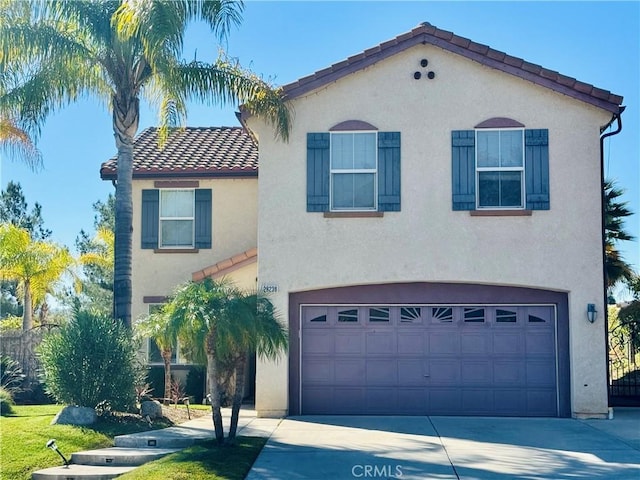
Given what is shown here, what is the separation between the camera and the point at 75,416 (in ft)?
43.3

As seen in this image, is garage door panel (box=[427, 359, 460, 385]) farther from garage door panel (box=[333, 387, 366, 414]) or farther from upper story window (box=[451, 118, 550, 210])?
upper story window (box=[451, 118, 550, 210])

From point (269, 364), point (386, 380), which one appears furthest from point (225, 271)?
point (386, 380)

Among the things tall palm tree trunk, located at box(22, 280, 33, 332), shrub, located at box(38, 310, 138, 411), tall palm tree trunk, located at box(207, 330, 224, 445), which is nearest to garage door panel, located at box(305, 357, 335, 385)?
shrub, located at box(38, 310, 138, 411)

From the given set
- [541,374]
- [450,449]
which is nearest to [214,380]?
[450,449]

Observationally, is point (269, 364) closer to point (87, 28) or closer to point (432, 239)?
point (432, 239)

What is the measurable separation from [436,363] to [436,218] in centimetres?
297

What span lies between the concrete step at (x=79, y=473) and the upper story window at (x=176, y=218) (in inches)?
355

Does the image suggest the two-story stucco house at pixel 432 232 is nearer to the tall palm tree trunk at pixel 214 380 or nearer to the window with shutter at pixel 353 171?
the window with shutter at pixel 353 171

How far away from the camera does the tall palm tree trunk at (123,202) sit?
1520 cm

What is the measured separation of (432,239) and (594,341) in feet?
12.5

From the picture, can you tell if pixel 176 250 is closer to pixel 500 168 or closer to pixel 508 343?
pixel 500 168

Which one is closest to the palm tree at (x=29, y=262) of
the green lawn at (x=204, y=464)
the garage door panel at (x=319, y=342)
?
the garage door panel at (x=319, y=342)

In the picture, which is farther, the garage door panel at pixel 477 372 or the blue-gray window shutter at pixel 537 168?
the garage door panel at pixel 477 372

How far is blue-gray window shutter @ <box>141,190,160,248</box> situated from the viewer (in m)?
19.7
